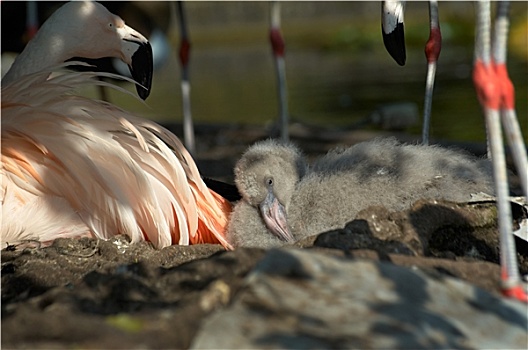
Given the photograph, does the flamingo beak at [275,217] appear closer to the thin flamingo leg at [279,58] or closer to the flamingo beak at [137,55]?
the flamingo beak at [137,55]

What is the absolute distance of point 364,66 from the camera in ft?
45.0

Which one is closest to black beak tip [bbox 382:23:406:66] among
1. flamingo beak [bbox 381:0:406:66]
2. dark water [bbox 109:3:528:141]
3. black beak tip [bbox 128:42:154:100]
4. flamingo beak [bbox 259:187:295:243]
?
flamingo beak [bbox 381:0:406:66]

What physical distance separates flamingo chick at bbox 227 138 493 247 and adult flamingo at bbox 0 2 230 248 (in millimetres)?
225

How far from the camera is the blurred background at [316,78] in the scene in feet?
26.5

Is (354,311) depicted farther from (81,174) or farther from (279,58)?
(279,58)

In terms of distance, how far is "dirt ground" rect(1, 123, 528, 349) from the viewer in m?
1.97

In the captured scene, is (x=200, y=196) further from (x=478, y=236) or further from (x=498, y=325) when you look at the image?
(x=498, y=325)

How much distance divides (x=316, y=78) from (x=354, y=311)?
34.5ft

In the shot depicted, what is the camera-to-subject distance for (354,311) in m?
2.01

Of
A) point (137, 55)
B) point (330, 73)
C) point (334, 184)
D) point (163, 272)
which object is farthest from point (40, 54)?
point (330, 73)

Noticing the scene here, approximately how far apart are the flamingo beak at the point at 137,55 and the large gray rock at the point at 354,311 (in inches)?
88.8

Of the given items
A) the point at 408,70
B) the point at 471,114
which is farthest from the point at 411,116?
the point at 408,70

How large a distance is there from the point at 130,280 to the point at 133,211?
1.10 meters

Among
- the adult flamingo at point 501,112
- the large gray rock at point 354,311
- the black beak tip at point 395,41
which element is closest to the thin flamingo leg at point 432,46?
the black beak tip at point 395,41
